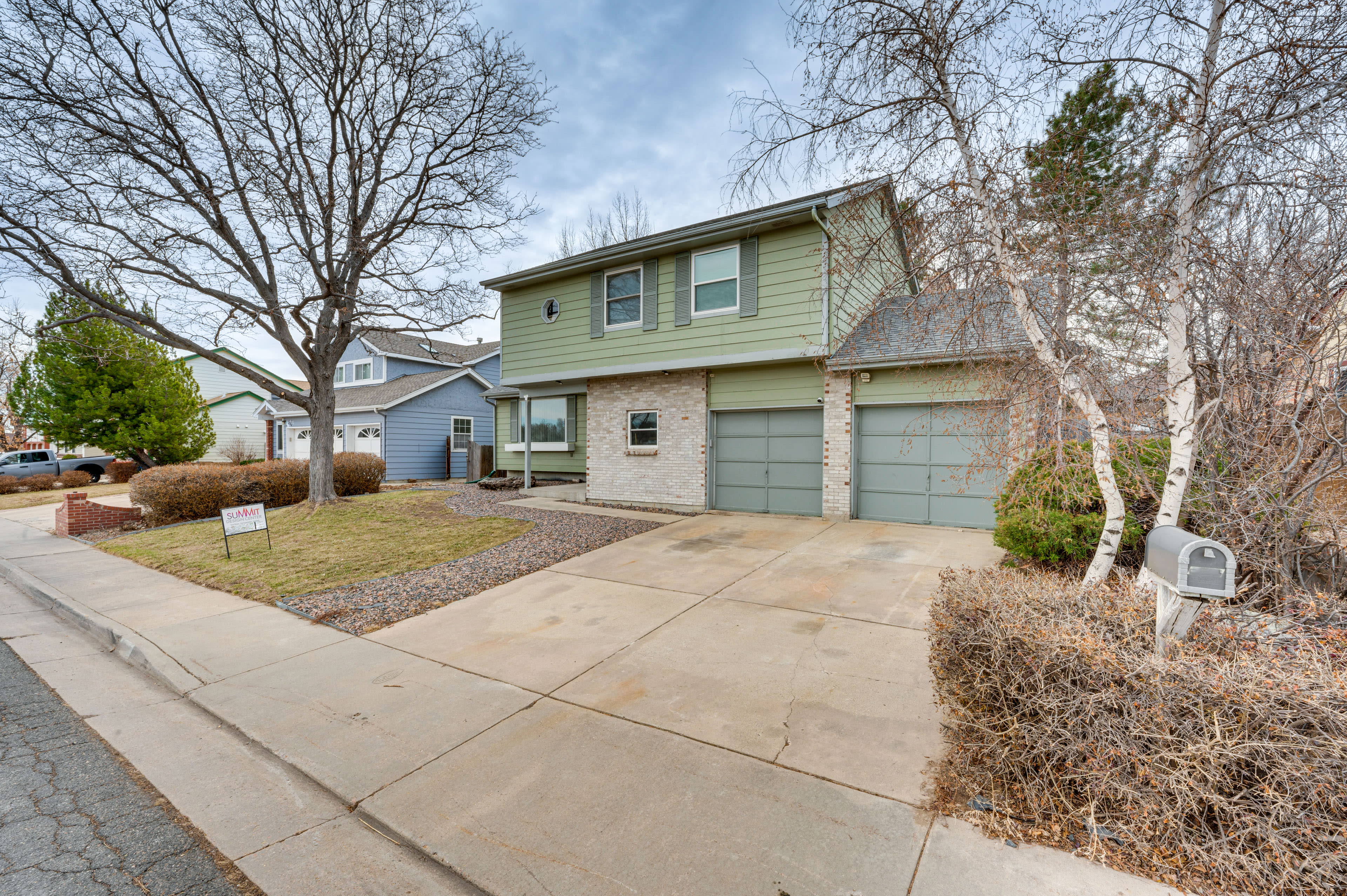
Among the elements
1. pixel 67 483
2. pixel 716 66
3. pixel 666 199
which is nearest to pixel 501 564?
pixel 716 66

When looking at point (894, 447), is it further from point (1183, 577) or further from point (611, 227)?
point (611, 227)

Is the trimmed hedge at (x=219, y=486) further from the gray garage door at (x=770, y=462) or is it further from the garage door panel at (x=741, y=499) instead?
the gray garage door at (x=770, y=462)

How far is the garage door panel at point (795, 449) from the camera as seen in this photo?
9992mm

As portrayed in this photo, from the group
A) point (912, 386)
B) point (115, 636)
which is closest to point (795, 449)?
point (912, 386)

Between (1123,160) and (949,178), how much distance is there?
1.36 m

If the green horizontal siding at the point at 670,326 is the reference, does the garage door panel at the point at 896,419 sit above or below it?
below

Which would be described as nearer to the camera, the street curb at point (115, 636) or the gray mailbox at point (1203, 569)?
the gray mailbox at point (1203, 569)

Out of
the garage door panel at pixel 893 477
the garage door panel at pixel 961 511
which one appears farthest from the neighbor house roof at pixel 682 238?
the garage door panel at pixel 961 511

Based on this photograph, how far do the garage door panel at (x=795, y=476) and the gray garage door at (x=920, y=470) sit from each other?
2.42 feet

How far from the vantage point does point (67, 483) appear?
19703 mm

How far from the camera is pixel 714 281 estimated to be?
10305 mm

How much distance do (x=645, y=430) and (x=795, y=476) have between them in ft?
11.3

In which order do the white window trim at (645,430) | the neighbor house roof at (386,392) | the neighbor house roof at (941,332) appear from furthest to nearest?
1. the neighbor house roof at (386,392)
2. the white window trim at (645,430)
3. the neighbor house roof at (941,332)

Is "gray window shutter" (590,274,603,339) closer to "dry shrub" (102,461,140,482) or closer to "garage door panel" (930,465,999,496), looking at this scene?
"garage door panel" (930,465,999,496)
